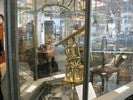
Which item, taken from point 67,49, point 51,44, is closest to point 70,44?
point 67,49

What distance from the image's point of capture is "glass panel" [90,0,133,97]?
5.11 feet

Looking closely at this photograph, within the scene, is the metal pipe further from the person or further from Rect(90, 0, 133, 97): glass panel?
the person

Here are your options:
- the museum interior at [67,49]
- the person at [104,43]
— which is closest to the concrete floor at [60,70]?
the museum interior at [67,49]

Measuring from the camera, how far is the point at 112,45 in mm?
1714

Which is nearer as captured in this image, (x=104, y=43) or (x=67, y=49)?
(x=67, y=49)

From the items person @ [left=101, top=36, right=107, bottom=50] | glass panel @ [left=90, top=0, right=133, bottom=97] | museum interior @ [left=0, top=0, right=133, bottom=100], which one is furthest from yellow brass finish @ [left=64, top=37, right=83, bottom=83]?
person @ [left=101, top=36, right=107, bottom=50]

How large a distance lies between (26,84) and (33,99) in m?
0.12

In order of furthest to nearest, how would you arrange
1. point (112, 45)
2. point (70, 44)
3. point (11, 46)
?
point (112, 45)
point (70, 44)
point (11, 46)

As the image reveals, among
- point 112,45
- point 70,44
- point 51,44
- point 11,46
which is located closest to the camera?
point 11,46

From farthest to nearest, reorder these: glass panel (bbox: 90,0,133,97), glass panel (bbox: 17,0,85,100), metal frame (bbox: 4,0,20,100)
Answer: glass panel (bbox: 90,0,133,97) → glass panel (bbox: 17,0,85,100) → metal frame (bbox: 4,0,20,100)

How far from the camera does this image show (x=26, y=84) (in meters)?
1.49

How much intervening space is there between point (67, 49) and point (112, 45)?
1.37 ft

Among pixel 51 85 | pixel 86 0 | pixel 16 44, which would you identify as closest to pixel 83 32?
pixel 86 0

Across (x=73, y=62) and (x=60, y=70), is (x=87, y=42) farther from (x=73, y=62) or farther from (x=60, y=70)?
(x=60, y=70)
